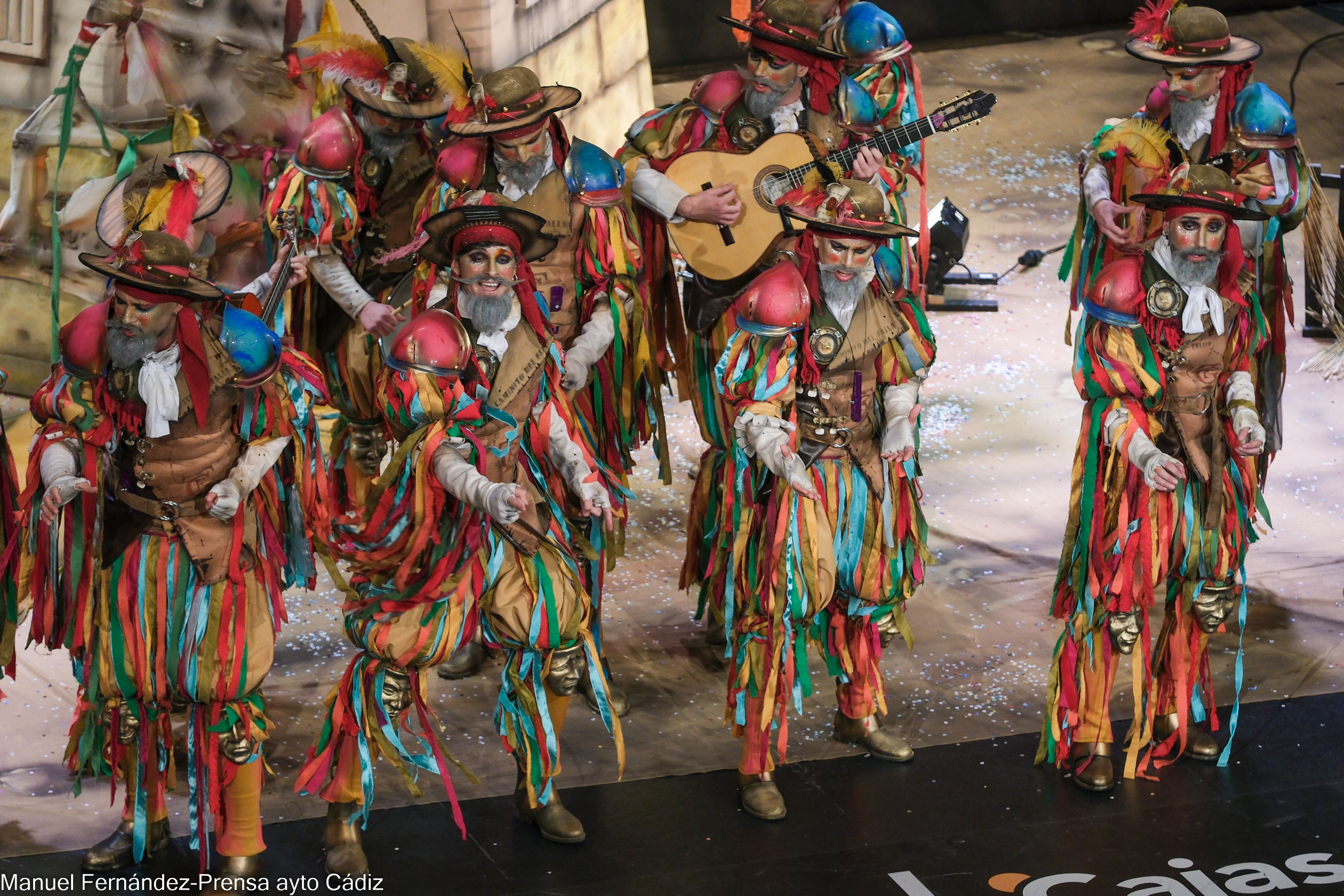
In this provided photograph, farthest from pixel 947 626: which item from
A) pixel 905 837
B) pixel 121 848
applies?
Answer: pixel 121 848

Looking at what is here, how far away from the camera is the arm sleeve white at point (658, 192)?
5.07 metres

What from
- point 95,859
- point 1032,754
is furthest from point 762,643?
point 95,859

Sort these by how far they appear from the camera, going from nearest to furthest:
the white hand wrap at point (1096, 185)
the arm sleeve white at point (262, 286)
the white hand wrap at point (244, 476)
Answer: the white hand wrap at point (244, 476) < the arm sleeve white at point (262, 286) < the white hand wrap at point (1096, 185)

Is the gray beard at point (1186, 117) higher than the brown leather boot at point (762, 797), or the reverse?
the gray beard at point (1186, 117)

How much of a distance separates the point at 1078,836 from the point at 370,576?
1.83 meters

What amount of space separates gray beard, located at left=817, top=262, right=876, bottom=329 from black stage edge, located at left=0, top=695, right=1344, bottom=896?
1225 mm

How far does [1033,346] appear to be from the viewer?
735 cm

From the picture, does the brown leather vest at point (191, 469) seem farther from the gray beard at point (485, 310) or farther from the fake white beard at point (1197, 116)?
the fake white beard at point (1197, 116)

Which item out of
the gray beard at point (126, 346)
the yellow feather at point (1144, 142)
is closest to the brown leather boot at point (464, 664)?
the gray beard at point (126, 346)

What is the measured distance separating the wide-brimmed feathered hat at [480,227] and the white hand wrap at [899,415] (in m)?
0.94

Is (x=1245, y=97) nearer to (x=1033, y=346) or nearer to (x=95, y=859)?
(x=1033, y=346)

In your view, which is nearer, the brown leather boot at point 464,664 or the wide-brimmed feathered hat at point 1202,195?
the wide-brimmed feathered hat at point 1202,195

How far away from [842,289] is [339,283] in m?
1.50

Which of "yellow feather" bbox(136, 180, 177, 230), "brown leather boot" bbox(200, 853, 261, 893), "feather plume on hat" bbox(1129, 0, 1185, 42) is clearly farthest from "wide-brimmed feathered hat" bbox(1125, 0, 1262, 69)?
"brown leather boot" bbox(200, 853, 261, 893)
